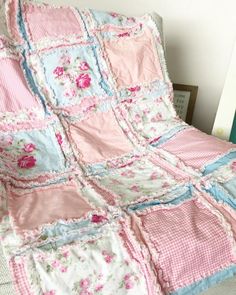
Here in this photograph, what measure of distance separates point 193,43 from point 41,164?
3.86ft

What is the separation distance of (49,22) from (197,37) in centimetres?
90

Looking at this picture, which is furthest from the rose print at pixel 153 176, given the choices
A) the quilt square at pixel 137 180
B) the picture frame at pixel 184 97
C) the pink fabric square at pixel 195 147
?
the picture frame at pixel 184 97

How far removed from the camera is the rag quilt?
0.86 metres

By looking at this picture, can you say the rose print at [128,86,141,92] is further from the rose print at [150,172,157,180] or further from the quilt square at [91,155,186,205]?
the rose print at [150,172,157,180]

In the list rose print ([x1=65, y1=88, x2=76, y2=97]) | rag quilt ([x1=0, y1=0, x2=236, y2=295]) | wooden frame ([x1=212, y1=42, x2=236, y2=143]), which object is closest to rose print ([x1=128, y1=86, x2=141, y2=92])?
rag quilt ([x1=0, y1=0, x2=236, y2=295])

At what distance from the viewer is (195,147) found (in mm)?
1294

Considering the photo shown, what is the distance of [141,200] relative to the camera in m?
1.07

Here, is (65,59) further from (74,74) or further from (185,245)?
(185,245)

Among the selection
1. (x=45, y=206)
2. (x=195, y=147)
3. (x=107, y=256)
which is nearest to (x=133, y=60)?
(x=195, y=147)

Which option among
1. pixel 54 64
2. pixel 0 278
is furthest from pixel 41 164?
pixel 0 278

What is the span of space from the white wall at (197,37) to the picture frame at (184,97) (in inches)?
1.2

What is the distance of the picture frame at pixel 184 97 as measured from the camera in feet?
6.88

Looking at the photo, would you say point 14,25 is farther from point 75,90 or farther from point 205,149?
point 205,149

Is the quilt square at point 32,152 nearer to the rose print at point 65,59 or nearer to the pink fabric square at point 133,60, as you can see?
the rose print at point 65,59
